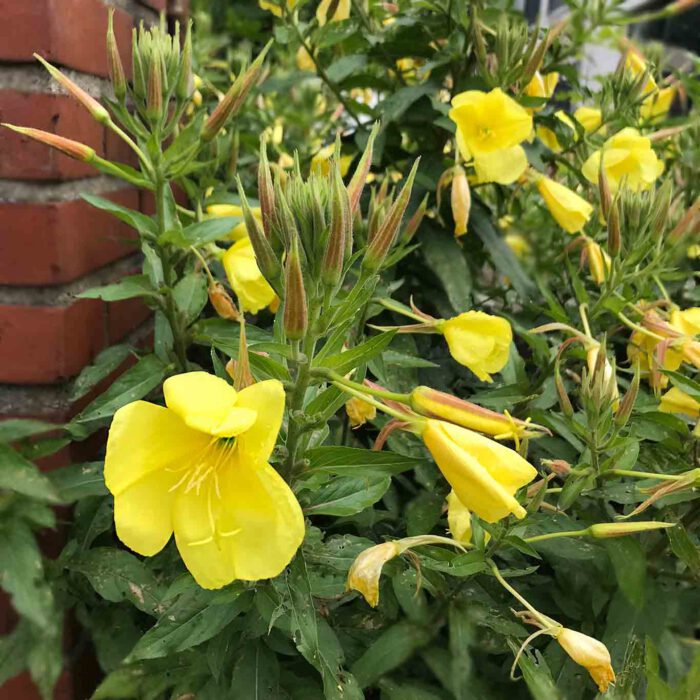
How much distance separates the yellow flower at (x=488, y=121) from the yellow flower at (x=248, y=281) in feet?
1.53

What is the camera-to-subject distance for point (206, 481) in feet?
2.19

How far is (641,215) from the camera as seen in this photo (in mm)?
1062

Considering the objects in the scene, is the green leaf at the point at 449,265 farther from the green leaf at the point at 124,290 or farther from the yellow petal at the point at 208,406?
the yellow petal at the point at 208,406

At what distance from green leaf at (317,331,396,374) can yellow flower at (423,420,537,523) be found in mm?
98

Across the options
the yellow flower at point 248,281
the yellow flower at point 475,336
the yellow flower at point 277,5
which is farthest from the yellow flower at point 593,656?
the yellow flower at point 277,5

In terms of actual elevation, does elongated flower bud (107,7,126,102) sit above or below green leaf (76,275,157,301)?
above

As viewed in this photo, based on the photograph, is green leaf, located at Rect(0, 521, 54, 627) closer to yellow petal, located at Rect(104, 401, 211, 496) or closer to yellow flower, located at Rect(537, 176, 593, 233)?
yellow petal, located at Rect(104, 401, 211, 496)

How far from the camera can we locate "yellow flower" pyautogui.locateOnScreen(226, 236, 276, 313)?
98cm

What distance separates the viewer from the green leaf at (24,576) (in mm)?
780

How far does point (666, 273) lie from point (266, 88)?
951mm

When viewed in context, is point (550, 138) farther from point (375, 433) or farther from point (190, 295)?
point (190, 295)

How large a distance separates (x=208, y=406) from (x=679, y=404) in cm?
74

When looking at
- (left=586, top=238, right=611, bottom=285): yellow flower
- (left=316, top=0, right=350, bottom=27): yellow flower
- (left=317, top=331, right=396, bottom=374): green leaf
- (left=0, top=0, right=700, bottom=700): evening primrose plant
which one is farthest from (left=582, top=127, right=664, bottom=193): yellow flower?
(left=317, top=331, right=396, bottom=374): green leaf

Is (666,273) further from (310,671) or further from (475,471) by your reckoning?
(310,671)
